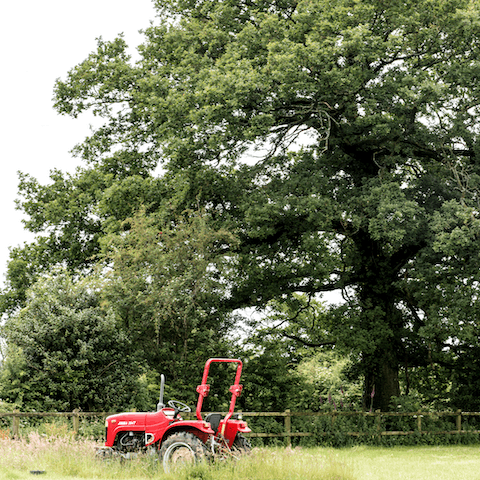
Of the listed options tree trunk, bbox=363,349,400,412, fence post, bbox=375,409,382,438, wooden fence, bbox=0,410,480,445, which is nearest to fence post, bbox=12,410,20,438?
wooden fence, bbox=0,410,480,445

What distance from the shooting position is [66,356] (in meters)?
15.1

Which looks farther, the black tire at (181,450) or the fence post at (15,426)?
the fence post at (15,426)

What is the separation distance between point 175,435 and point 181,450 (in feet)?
0.82

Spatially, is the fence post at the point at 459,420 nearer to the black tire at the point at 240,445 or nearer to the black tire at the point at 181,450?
the black tire at the point at 240,445

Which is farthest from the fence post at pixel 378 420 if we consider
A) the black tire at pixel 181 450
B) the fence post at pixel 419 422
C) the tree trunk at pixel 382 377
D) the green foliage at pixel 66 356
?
the black tire at pixel 181 450

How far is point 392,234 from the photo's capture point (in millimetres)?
16797

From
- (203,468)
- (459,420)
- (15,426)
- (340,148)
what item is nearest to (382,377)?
(459,420)

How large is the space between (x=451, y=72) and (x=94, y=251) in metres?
13.9

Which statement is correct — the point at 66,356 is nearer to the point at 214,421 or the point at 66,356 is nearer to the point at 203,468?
the point at 214,421

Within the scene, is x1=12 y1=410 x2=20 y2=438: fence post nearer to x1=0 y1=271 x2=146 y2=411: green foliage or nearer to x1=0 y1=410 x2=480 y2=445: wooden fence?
x1=0 y1=410 x2=480 y2=445: wooden fence

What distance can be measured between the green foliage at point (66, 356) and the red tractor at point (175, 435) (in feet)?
14.9

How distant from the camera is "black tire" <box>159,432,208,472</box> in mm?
9641

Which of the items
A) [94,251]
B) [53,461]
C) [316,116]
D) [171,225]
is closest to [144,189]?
[171,225]

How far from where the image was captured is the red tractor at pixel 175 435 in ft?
32.2
